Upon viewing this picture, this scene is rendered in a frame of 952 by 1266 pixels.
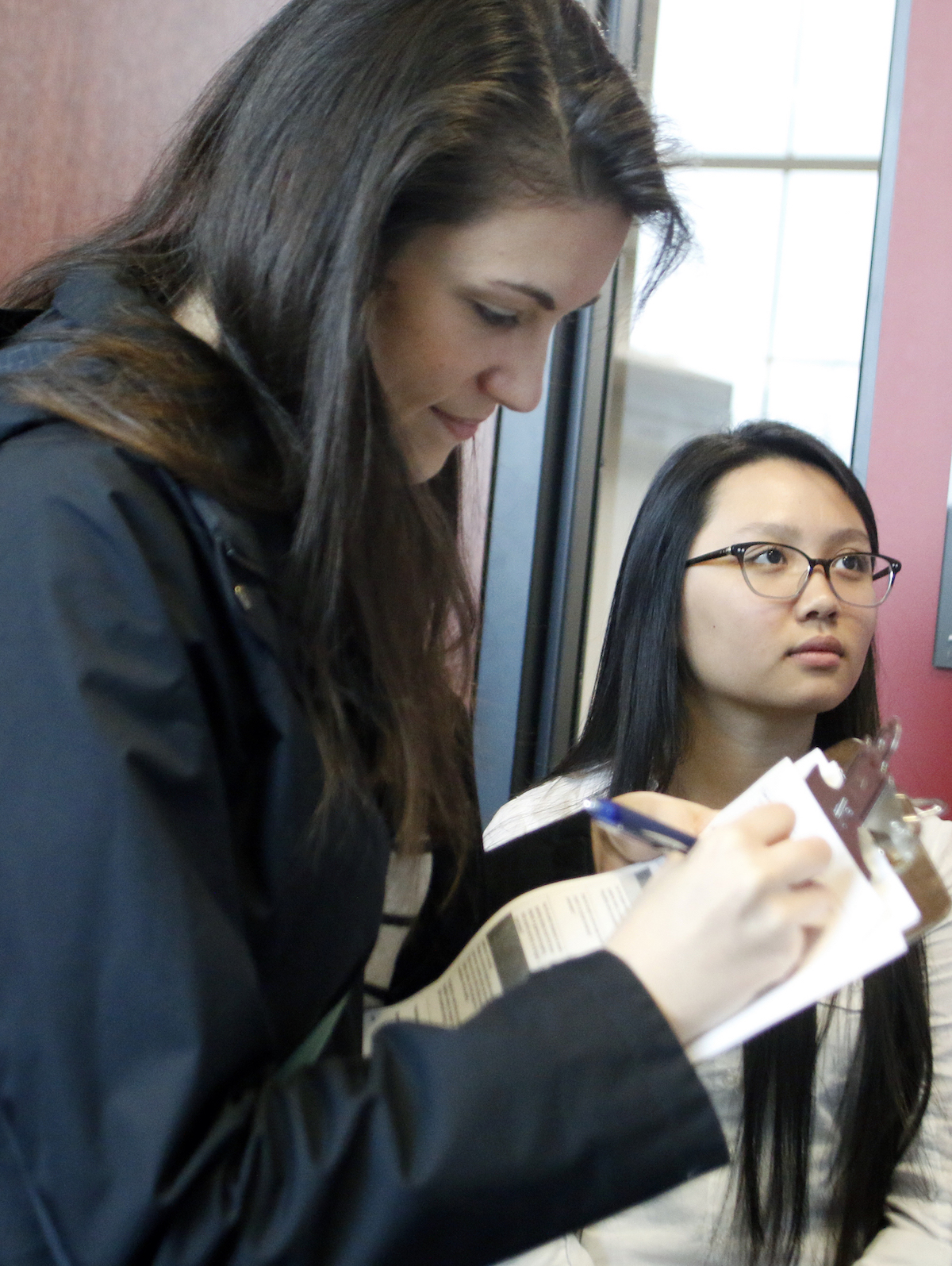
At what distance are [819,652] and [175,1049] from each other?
1097 mm

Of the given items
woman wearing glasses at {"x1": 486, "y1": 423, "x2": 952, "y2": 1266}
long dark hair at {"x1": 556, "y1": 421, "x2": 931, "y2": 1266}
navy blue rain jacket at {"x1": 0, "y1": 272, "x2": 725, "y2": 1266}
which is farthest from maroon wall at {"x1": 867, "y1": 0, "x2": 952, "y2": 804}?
navy blue rain jacket at {"x1": 0, "y1": 272, "x2": 725, "y2": 1266}

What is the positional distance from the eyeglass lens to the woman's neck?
0.16m

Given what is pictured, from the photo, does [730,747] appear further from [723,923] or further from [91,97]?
[91,97]

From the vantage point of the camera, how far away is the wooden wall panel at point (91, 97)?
195cm

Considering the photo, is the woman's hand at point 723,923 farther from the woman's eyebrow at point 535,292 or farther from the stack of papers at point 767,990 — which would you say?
the woman's eyebrow at point 535,292

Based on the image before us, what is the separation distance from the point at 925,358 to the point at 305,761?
4.86 feet

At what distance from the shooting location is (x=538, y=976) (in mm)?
617

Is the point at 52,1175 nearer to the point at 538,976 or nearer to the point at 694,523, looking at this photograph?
the point at 538,976

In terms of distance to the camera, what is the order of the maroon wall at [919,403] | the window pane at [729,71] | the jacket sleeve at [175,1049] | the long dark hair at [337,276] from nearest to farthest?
the jacket sleeve at [175,1049], the long dark hair at [337,276], the maroon wall at [919,403], the window pane at [729,71]

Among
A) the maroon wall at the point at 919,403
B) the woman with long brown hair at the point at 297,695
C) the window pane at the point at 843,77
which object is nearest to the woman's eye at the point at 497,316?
the woman with long brown hair at the point at 297,695

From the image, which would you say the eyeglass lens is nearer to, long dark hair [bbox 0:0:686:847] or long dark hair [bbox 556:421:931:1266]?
long dark hair [bbox 556:421:931:1266]

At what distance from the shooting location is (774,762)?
1554mm

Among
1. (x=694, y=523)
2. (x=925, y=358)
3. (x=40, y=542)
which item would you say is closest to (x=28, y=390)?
(x=40, y=542)

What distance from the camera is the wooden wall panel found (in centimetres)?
195
